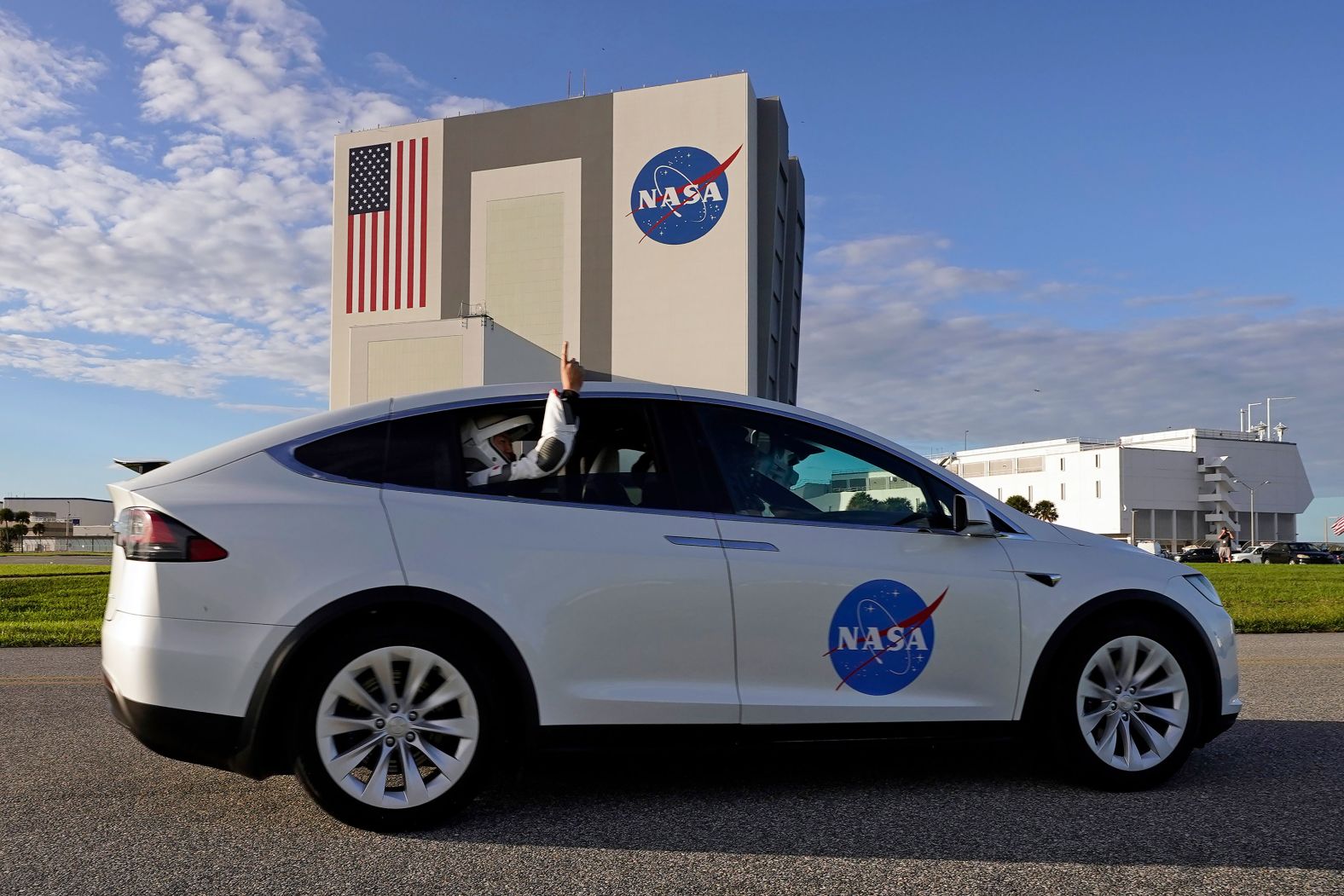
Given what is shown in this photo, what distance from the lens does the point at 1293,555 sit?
76875 millimetres

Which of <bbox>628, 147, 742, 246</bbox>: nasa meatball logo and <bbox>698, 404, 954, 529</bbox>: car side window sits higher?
<bbox>628, 147, 742, 246</bbox>: nasa meatball logo

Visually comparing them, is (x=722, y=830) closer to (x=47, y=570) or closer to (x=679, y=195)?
(x=47, y=570)

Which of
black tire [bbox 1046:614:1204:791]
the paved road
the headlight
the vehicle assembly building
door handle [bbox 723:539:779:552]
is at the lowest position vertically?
the paved road

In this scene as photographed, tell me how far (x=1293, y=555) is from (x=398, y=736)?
282ft

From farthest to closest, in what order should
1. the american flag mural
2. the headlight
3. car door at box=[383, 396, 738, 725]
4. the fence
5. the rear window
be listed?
1. the fence
2. the american flag mural
3. the headlight
4. the rear window
5. car door at box=[383, 396, 738, 725]

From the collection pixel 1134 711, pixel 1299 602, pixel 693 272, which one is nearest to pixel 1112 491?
pixel 693 272

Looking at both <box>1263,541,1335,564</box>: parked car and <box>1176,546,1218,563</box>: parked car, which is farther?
<box>1263,541,1335,564</box>: parked car

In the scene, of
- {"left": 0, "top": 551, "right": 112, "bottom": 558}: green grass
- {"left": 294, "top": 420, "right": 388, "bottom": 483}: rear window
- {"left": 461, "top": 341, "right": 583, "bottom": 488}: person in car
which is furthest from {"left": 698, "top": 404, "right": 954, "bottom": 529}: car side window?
{"left": 0, "top": 551, "right": 112, "bottom": 558}: green grass

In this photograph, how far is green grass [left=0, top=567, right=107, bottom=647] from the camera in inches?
422

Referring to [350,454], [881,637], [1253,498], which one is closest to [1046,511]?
[1253,498]

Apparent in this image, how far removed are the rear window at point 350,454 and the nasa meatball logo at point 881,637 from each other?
6.11 ft

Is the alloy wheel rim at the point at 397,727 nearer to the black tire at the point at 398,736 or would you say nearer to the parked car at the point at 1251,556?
the black tire at the point at 398,736

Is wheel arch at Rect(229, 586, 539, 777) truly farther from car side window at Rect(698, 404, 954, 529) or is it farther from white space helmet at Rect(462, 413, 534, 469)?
car side window at Rect(698, 404, 954, 529)

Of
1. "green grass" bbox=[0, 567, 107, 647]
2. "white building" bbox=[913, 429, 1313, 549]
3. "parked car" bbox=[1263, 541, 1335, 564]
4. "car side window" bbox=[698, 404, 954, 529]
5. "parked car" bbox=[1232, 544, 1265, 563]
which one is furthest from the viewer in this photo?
"white building" bbox=[913, 429, 1313, 549]
